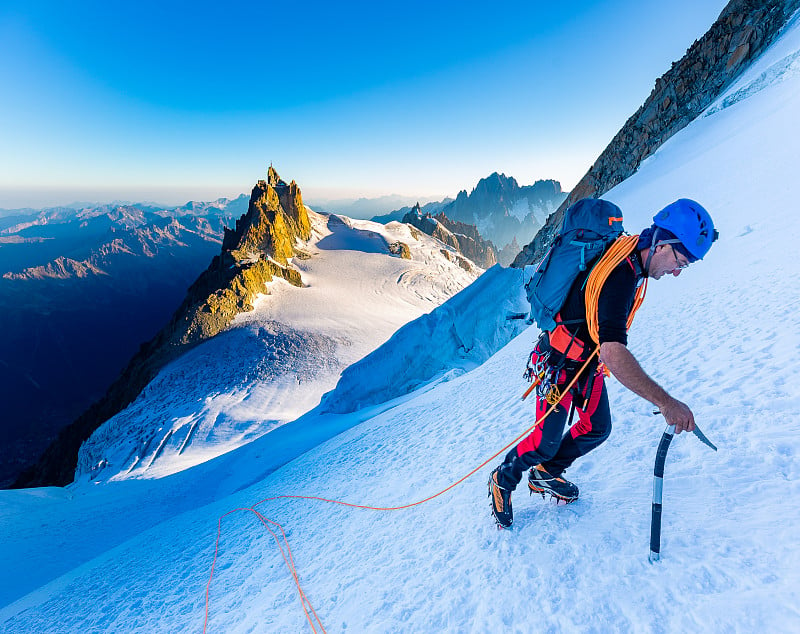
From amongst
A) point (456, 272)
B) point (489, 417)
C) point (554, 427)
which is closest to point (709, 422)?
point (554, 427)

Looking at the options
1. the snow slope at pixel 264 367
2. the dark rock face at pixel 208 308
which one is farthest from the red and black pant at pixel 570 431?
the dark rock face at pixel 208 308

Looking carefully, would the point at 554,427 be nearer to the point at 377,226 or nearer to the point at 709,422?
the point at 709,422

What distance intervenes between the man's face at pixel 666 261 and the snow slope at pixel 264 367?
20795 mm

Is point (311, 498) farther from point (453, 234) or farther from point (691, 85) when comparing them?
point (453, 234)

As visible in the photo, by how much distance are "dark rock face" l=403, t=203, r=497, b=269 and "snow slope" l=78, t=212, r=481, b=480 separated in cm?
2831

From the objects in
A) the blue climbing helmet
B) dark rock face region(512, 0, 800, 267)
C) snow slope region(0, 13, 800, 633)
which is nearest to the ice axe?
snow slope region(0, 13, 800, 633)

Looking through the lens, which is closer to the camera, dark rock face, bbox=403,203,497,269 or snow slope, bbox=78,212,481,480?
snow slope, bbox=78,212,481,480

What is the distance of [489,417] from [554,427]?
10.7ft

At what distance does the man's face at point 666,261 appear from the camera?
204 centimetres

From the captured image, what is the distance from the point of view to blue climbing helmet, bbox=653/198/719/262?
1.96 m

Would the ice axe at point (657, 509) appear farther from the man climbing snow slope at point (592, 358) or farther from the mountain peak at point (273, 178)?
the mountain peak at point (273, 178)

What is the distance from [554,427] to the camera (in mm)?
2553

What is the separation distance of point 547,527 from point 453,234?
117m

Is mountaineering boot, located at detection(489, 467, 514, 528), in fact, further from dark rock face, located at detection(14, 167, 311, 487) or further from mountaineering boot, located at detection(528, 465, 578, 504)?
dark rock face, located at detection(14, 167, 311, 487)
